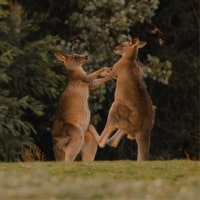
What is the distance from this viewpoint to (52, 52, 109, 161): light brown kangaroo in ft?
54.6

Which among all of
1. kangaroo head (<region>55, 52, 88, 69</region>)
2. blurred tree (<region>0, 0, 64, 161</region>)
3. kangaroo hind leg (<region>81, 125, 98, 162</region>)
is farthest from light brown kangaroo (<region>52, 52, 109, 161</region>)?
blurred tree (<region>0, 0, 64, 161</region>)

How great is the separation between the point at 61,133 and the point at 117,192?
289 inches

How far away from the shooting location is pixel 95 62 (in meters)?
22.7

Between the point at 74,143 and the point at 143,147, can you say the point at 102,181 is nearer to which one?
the point at 143,147

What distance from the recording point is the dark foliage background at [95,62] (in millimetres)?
21531

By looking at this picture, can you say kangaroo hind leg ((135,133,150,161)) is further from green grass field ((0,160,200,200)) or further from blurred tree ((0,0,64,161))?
blurred tree ((0,0,64,161))

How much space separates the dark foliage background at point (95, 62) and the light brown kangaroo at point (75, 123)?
1479 mm


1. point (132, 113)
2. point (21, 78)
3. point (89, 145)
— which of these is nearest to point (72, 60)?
point (89, 145)

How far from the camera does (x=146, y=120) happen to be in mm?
16484

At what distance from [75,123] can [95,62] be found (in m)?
5.96

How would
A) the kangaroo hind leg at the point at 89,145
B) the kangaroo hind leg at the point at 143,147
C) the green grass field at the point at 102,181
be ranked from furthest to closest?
the kangaroo hind leg at the point at 89,145 → the kangaroo hind leg at the point at 143,147 → the green grass field at the point at 102,181

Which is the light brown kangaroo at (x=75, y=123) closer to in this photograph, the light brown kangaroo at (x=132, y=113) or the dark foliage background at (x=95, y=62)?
the light brown kangaroo at (x=132, y=113)

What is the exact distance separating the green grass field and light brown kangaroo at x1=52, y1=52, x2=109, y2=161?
2.61 meters

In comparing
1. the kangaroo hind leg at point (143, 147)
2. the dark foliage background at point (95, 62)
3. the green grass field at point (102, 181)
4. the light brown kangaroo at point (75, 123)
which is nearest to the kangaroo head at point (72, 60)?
the light brown kangaroo at point (75, 123)
